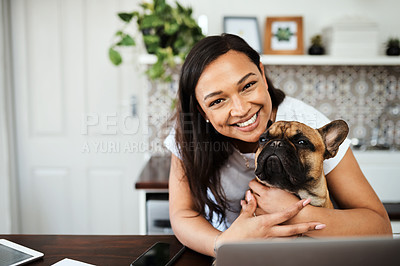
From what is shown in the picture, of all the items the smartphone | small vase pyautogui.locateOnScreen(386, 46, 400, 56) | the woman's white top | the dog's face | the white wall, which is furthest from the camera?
the white wall

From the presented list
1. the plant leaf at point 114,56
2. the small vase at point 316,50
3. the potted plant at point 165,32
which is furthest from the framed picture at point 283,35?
the plant leaf at point 114,56

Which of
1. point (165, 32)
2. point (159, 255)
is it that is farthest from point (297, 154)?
point (165, 32)

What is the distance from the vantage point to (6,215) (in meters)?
2.70

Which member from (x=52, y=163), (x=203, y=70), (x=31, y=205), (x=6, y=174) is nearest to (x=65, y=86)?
(x=52, y=163)

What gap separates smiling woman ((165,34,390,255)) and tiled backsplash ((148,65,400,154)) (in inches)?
59.0

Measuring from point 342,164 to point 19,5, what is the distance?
2.72 m

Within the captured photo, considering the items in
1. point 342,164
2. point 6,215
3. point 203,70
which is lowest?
point 6,215

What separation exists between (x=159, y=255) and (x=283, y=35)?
1980 millimetres

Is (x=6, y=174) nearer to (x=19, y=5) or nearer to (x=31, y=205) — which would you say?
(x=31, y=205)

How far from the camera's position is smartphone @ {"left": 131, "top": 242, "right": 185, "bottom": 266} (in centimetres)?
87

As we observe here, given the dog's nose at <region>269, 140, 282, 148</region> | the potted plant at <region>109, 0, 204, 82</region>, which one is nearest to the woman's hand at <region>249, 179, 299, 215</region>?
the dog's nose at <region>269, 140, 282, 148</region>

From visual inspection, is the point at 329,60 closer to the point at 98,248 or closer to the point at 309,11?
the point at 309,11

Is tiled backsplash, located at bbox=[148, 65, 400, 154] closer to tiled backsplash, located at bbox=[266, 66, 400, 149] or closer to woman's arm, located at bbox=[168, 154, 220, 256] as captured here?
tiled backsplash, located at bbox=[266, 66, 400, 149]

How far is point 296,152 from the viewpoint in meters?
0.77
